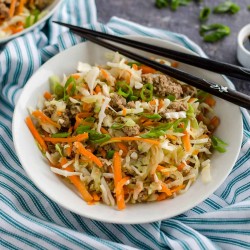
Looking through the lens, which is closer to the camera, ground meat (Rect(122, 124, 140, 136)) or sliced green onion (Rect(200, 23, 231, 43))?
ground meat (Rect(122, 124, 140, 136))

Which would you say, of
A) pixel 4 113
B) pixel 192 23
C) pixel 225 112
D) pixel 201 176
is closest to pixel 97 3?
pixel 192 23

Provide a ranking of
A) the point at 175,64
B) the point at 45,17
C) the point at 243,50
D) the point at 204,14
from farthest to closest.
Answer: the point at 204,14, the point at 45,17, the point at 243,50, the point at 175,64

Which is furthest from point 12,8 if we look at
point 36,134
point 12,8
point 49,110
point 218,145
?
point 218,145

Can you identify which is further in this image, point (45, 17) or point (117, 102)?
point (45, 17)

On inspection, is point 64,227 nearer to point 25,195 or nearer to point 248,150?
point 25,195

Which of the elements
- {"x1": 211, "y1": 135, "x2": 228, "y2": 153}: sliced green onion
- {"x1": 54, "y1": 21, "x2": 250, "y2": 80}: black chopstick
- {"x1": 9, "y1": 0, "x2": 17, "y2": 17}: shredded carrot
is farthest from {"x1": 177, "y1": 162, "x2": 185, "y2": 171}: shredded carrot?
{"x1": 9, "y1": 0, "x2": 17, "y2": 17}: shredded carrot

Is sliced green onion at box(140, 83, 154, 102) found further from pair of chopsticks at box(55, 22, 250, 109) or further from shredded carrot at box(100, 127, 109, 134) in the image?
shredded carrot at box(100, 127, 109, 134)

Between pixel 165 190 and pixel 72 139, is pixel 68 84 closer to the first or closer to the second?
pixel 72 139
